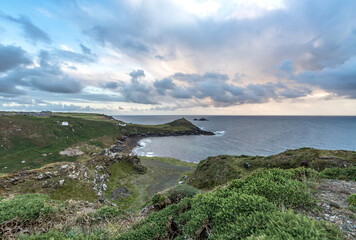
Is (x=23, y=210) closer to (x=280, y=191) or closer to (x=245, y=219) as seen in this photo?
(x=245, y=219)

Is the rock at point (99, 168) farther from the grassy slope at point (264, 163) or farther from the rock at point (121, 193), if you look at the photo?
the grassy slope at point (264, 163)

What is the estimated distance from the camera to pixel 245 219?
4.54 meters

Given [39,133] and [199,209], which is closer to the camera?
[199,209]

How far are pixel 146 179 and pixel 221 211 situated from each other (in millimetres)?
27356

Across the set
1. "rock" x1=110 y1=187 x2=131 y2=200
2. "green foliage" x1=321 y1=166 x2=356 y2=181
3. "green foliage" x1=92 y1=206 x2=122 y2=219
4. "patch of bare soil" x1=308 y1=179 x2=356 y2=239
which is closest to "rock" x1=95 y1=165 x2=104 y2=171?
"rock" x1=110 y1=187 x2=131 y2=200

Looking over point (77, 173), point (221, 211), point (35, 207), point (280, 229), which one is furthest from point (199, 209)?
point (77, 173)

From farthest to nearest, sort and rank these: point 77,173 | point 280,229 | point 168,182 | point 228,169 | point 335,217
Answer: point 168,182
point 228,169
point 77,173
point 335,217
point 280,229

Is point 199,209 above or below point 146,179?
above

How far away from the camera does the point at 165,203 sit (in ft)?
29.8

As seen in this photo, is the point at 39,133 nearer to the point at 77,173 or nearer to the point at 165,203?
the point at 77,173

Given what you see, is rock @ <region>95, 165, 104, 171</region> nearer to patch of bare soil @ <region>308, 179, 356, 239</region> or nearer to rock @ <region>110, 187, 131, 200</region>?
rock @ <region>110, 187, 131, 200</region>

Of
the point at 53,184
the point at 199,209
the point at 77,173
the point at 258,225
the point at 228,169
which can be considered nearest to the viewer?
the point at 258,225

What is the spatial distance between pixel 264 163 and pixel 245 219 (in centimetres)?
2089

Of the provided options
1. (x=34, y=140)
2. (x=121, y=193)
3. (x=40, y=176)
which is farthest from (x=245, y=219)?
(x=34, y=140)
